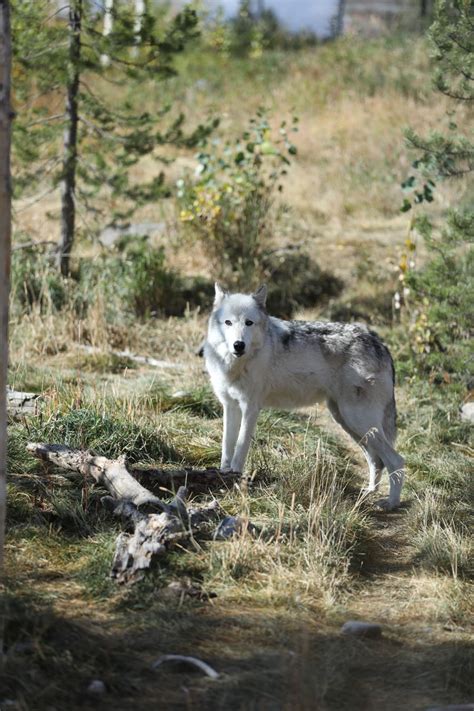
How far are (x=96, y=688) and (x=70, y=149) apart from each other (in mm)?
8148

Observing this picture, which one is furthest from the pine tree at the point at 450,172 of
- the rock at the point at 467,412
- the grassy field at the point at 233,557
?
the grassy field at the point at 233,557

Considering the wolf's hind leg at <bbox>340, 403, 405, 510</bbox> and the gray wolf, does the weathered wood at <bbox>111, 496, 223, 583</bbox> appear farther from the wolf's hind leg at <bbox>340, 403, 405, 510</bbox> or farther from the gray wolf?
the wolf's hind leg at <bbox>340, 403, 405, 510</bbox>

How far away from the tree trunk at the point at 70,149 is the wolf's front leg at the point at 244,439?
5062 mm

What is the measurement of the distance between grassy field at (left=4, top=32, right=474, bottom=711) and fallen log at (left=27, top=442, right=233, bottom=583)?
93mm

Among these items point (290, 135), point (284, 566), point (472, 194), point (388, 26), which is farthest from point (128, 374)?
point (388, 26)

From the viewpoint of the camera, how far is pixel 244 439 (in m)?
6.20

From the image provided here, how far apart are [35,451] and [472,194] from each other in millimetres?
9665

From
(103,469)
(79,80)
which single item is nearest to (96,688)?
(103,469)

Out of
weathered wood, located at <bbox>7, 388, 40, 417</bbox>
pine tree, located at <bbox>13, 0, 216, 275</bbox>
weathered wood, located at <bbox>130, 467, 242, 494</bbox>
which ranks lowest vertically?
weathered wood, located at <bbox>130, 467, 242, 494</bbox>

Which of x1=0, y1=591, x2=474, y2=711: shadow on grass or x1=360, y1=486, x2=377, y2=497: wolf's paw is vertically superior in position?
x1=360, y1=486, x2=377, y2=497: wolf's paw

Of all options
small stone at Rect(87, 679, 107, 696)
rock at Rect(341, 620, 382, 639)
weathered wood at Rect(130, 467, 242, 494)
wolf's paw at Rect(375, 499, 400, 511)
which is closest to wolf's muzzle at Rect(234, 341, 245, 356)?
weathered wood at Rect(130, 467, 242, 494)

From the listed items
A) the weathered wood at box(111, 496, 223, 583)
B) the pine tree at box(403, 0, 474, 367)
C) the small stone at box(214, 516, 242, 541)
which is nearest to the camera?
the weathered wood at box(111, 496, 223, 583)

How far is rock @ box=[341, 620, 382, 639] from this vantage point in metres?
4.26

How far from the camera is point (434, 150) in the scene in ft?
25.4
